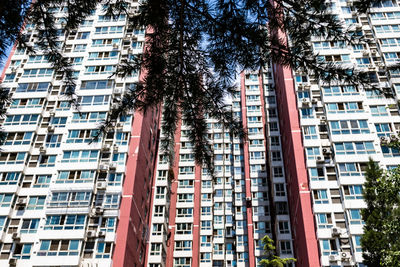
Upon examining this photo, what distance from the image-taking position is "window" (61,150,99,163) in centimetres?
2930

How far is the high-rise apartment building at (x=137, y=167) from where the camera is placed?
26.0 m

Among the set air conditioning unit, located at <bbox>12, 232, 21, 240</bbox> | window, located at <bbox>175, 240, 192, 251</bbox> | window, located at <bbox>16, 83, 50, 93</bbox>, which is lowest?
air conditioning unit, located at <bbox>12, 232, 21, 240</bbox>

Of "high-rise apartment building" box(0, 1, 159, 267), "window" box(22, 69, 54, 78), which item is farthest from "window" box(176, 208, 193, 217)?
"window" box(22, 69, 54, 78)

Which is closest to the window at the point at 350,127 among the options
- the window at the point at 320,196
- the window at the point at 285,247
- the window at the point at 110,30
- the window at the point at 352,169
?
the window at the point at 352,169

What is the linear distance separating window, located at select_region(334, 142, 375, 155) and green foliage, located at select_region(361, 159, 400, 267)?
259 inches

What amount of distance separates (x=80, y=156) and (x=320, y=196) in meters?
19.9

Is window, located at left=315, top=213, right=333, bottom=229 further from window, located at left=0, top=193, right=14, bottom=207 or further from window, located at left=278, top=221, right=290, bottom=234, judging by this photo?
window, located at left=0, top=193, right=14, bottom=207

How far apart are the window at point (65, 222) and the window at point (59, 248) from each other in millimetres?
1037

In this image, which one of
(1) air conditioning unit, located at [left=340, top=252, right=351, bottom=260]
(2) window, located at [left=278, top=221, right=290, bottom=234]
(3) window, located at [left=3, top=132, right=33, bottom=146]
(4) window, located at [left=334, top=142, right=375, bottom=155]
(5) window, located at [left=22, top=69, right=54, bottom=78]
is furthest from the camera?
(5) window, located at [left=22, top=69, right=54, bottom=78]

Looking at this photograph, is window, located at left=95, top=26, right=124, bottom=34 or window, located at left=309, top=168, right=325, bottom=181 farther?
window, located at left=95, top=26, right=124, bottom=34

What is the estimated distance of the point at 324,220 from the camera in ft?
85.3

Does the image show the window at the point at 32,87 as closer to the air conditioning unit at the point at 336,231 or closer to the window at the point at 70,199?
the window at the point at 70,199

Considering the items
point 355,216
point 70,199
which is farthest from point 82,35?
point 355,216

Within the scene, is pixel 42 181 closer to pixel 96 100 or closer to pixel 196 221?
pixel 96 100
